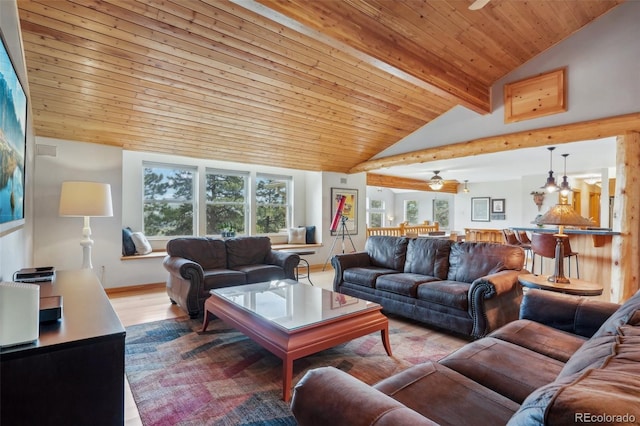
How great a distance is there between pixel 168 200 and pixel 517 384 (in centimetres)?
569

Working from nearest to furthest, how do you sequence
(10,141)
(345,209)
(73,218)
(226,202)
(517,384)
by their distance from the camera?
(517,384)
(10,141)
(73,218)
(226,202)
(345,209)

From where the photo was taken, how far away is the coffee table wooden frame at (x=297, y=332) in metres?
2.03

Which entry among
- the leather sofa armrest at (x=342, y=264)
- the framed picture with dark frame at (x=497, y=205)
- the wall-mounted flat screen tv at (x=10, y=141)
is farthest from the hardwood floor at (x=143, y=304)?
the framed picture with dark frame at (x=497, y=205)

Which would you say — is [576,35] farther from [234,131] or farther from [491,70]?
[234,131]

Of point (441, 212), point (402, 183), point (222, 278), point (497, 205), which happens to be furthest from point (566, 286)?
point (441, 212)

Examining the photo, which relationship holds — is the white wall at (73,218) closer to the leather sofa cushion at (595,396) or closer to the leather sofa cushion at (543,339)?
the leather sofa cushion at (543,339)

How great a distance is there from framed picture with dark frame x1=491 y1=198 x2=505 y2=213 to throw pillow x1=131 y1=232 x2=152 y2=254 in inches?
378

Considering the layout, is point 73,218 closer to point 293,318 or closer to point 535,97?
point 293,318

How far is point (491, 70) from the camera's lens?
4.57m

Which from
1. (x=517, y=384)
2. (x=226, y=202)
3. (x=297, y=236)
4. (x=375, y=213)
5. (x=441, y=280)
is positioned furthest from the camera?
(x=375, y=213)

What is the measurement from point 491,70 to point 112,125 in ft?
17.6

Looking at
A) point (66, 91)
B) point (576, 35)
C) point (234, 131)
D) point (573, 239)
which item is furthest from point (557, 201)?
point (66, 91)

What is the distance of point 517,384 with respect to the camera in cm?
134

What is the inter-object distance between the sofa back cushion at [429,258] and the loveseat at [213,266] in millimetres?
1565
